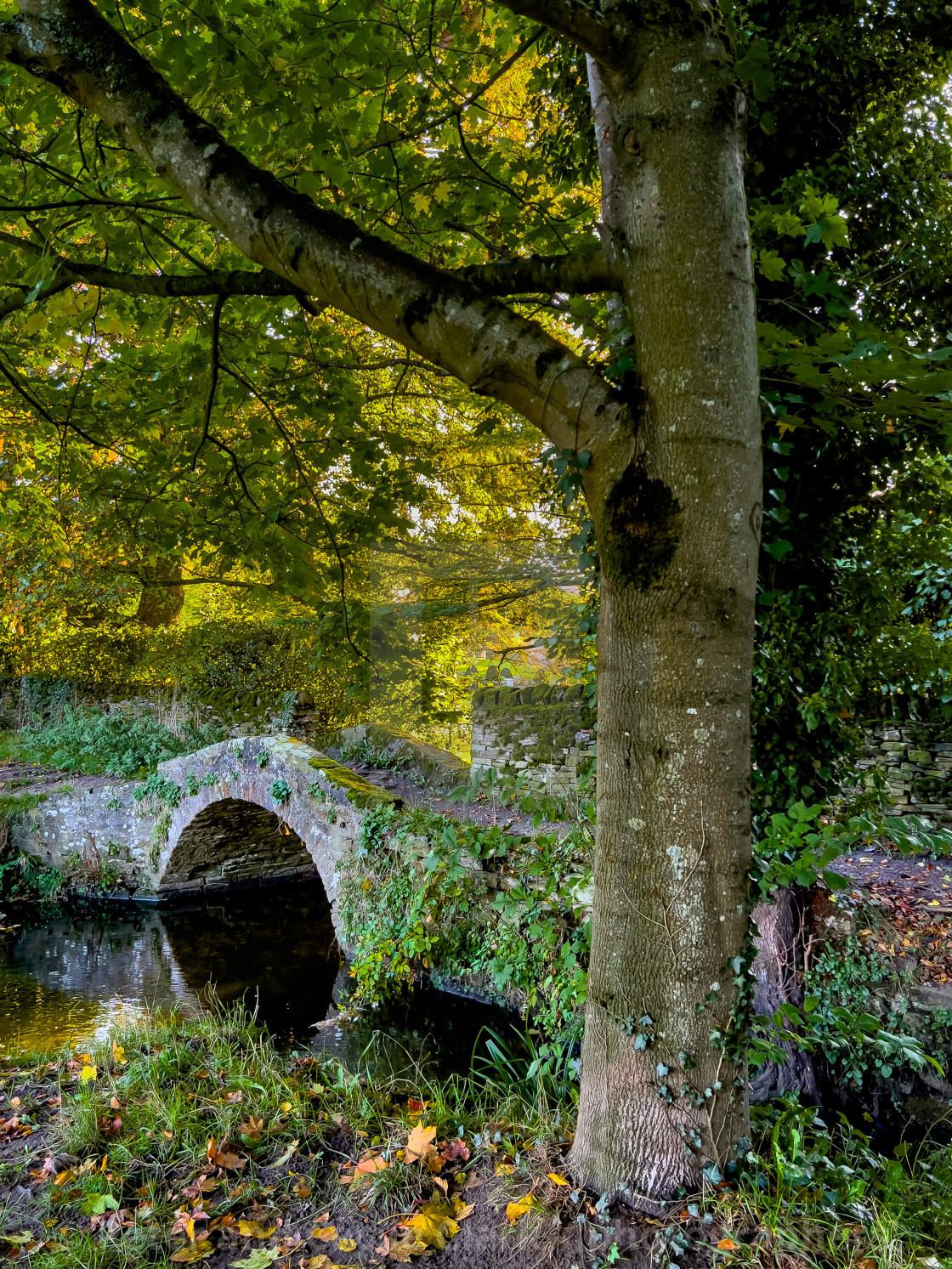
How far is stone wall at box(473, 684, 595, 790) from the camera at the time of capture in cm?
776

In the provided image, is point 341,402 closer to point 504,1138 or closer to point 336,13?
point 336,13

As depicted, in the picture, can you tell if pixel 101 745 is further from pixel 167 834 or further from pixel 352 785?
pixel 352 785

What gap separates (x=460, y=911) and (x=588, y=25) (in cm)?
588

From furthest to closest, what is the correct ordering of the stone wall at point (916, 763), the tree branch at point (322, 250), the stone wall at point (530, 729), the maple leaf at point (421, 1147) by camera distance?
the stone wall at point (530, 729), the stone wall at point (916, 763), the maple leaf at point (421, 1147), the tree branch at point (322, 250)

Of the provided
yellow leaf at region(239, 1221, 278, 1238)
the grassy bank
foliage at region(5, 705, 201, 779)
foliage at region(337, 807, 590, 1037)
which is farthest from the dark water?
foliage at region(5, 705, 201, 779)

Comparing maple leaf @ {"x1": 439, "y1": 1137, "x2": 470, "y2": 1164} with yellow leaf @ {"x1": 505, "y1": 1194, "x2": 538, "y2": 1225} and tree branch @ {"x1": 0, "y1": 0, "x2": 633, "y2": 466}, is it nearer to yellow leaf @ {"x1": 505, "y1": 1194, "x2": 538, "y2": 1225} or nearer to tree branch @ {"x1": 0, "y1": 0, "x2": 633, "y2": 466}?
yellow leaf @ {"x1": 505, "y1": 1194, "x2": 538, "y2": 1225}

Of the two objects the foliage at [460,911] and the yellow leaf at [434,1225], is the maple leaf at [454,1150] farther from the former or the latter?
the foliage at [460,911]

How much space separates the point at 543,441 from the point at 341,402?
3498 mm

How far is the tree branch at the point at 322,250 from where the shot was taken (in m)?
2.19

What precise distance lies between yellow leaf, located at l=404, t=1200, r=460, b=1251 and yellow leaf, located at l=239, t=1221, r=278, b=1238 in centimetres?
47

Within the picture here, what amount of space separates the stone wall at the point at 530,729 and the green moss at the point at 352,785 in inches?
43.1

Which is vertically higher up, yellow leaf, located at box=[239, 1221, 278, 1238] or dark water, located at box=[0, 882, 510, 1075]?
yellow leaf, located at box=[239, 1221, 278, 1238]

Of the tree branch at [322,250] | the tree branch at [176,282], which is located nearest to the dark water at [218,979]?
the tree branch at [322,250]

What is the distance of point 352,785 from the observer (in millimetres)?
7613
